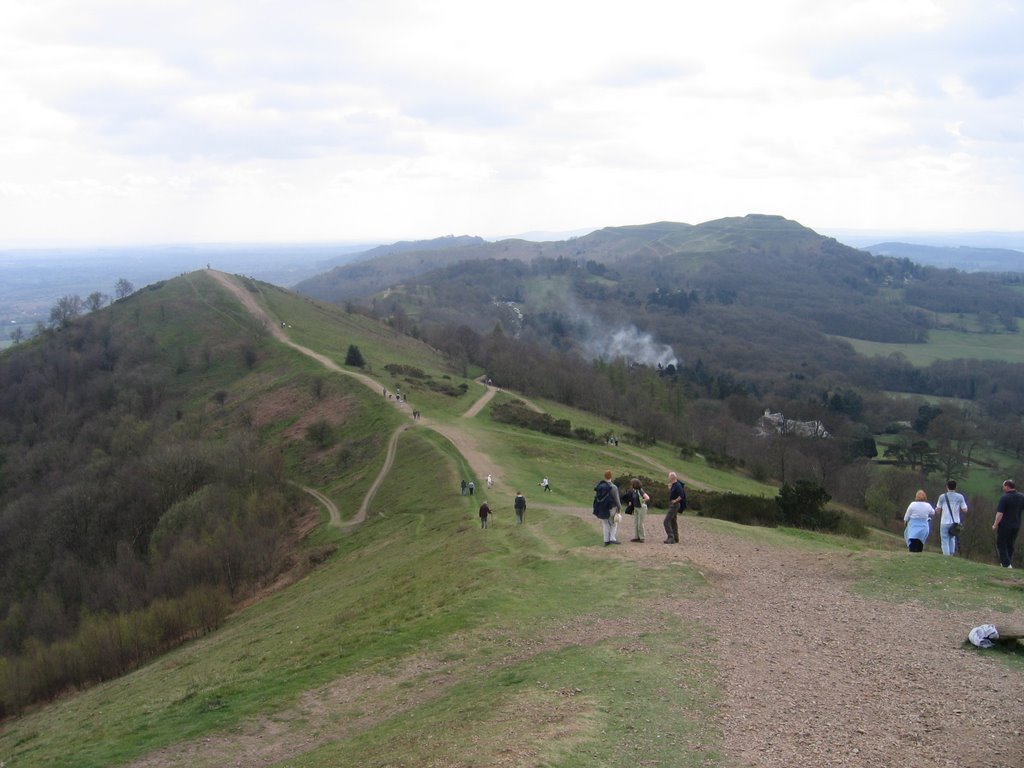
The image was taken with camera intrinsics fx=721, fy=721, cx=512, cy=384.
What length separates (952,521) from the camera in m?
20.1

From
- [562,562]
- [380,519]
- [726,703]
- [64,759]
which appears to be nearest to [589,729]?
[726,703]

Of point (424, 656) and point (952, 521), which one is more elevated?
point (952, 521)

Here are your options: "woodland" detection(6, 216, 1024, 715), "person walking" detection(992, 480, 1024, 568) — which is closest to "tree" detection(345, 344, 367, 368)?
"woodland" detection(6, 216, 1024, 715)

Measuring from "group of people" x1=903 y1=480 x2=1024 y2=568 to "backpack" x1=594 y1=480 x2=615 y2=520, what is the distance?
8259mm

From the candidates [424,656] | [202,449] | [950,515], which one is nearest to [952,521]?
[950,515]

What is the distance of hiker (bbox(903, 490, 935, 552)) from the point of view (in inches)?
804

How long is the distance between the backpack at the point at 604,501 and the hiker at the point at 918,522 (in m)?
8.45

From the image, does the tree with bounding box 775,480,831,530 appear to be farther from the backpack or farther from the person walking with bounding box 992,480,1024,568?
the backpack

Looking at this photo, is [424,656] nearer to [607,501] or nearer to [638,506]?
[607,501]

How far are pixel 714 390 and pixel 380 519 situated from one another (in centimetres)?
11443

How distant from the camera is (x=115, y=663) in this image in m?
33.6

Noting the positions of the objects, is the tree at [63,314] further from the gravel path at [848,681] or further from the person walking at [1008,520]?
the person walking at [1008,520]

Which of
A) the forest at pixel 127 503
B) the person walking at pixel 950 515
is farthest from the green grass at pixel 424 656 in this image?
the person walking at pixel 950 515

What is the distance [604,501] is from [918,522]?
29.4 feet
